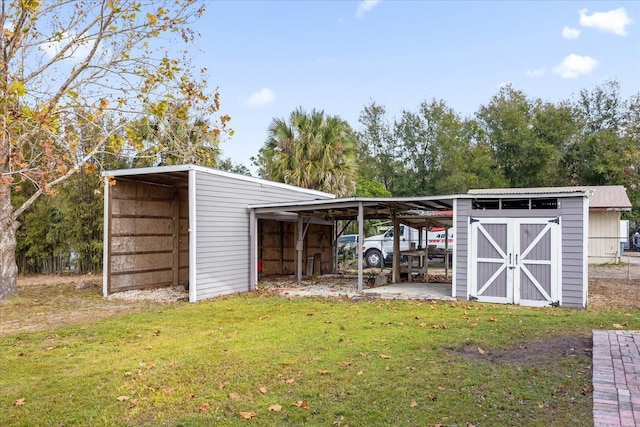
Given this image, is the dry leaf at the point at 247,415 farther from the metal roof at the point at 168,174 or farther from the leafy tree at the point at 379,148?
the leafy tree at the point at 379,148

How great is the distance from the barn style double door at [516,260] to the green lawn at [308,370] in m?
1.27

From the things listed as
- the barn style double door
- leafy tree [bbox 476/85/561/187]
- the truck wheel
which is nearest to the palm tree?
the truck wheel

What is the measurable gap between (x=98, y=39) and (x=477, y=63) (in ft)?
46.4

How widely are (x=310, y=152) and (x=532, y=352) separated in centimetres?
1249

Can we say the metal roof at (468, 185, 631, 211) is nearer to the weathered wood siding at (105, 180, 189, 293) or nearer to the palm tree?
the palm tree

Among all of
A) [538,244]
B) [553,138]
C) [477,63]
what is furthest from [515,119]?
[538,244]

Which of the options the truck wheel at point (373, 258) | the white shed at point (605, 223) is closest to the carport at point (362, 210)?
the truck wheel at point (373, 258)

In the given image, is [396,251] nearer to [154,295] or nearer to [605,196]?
[154,295]

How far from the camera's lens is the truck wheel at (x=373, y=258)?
16750 millimetres

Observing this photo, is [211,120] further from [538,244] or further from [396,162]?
[396,162]

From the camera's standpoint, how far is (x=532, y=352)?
5176 mm

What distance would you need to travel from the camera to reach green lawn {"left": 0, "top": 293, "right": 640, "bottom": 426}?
11.4 feet

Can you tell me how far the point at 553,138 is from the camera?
87.3 ft

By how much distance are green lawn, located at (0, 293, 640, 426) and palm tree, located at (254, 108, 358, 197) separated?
9621 mm
